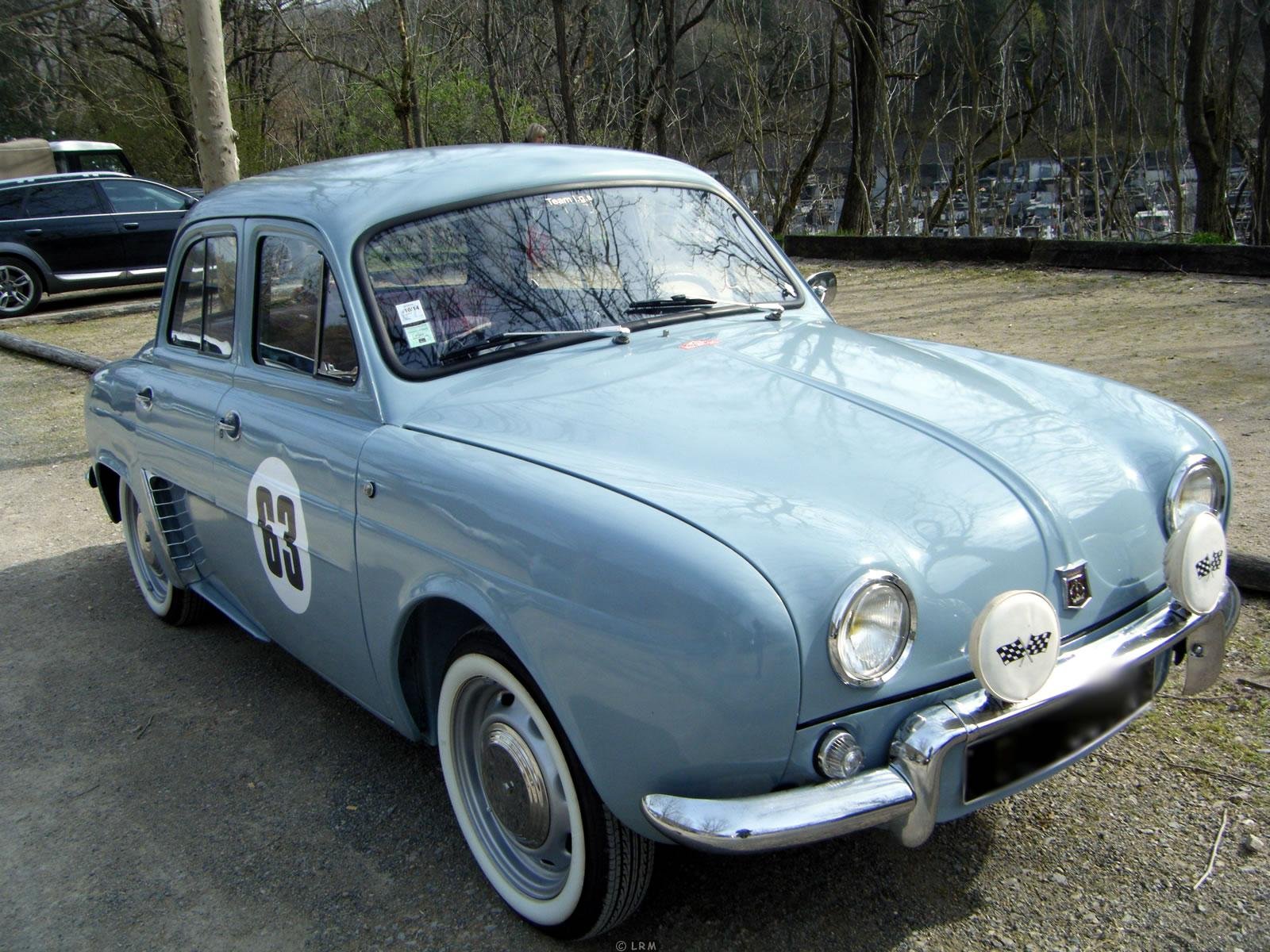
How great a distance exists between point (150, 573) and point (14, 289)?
12331mm

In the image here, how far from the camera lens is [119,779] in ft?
11.3

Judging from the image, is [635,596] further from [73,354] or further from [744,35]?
[744,35]

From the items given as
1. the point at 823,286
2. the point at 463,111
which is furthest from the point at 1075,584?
the point at 463,111

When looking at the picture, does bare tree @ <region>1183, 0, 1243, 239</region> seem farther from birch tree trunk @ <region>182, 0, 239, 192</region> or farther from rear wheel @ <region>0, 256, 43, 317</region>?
rear wheel @ <region>0, 256, 43, 317</region>

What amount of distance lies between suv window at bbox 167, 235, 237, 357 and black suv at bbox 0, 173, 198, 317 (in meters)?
12.1

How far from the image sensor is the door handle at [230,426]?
11.3 feet

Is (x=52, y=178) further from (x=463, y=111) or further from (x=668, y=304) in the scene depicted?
(x=668, y=304)

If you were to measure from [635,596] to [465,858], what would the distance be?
120 cm

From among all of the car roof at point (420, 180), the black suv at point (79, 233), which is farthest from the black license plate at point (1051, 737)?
the black suv at point (79, 233)

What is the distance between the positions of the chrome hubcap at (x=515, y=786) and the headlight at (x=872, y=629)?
0.79m

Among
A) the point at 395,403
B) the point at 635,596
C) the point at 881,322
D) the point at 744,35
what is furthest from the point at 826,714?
the point at 744,35

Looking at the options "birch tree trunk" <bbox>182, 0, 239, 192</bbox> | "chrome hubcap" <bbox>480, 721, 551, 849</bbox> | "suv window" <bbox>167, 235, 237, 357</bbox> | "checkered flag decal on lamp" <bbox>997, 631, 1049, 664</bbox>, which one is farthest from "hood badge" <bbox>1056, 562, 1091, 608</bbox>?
"birch tree trunk" <bbox>182, 0, 239, 192</bbox>

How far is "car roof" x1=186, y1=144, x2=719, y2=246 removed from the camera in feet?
10.7

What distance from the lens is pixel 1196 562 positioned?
2.45m
